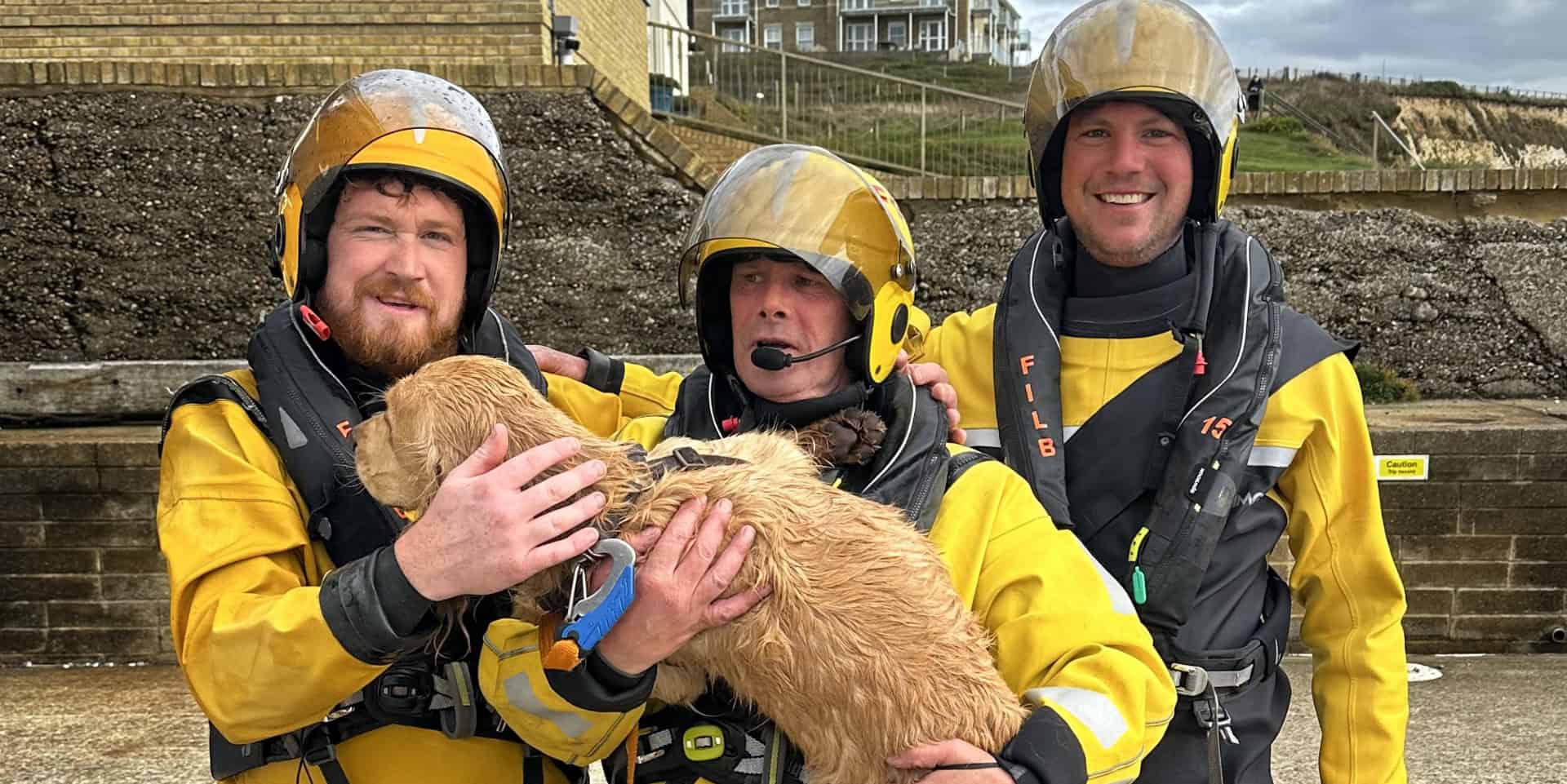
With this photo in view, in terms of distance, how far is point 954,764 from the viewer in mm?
1935

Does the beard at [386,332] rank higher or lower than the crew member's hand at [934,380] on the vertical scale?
higher

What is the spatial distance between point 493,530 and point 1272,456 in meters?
2.04

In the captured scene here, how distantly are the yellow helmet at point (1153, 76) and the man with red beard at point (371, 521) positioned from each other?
162cm

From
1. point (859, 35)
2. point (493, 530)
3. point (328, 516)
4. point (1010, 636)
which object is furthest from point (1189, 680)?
point (859, 35)

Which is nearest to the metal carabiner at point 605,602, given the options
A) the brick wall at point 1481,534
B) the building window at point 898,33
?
the brick wall at point 1481,534

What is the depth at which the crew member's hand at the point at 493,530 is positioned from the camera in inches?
69.9

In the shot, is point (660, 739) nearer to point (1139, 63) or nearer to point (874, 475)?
point (874, 475)

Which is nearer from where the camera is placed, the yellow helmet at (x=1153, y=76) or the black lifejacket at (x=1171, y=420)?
the black lifejacket at (x=1171, y=420)

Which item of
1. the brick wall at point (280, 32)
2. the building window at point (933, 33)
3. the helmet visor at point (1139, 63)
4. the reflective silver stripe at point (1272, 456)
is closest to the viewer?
the reflective silver stripe at point (1272, 456)

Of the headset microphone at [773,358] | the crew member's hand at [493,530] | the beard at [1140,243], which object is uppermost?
the beard at [1140,243]

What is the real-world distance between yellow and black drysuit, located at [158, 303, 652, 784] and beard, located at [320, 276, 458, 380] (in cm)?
6

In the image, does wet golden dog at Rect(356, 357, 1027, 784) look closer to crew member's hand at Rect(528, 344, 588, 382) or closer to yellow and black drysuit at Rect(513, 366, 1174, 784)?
yellow and black drysuit at Rect(513, 366, 1174, 784)

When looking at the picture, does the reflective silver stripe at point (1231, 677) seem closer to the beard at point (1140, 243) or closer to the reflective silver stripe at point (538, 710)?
the beard at point (1140, 243)

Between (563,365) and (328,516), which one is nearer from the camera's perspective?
(328,516)
